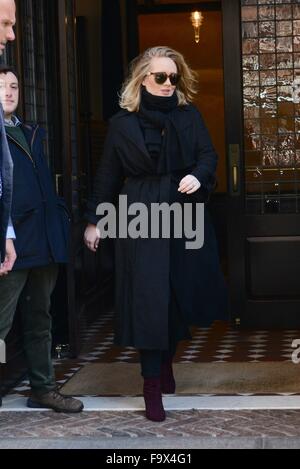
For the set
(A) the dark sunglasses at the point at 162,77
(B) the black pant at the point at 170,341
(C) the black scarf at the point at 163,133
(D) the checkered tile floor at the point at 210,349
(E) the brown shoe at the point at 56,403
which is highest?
(A) the dark sunglasses at the point at 162,77

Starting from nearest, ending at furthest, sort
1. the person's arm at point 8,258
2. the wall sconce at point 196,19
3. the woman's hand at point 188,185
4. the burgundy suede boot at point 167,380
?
the person's arm at point 8,258 < the woman's hand at point 188,185 < the burgundy suede boot at point 167,380 < the wall sconce at point 196,19

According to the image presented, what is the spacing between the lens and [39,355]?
4949 mm

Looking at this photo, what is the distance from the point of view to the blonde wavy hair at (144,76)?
4684mm

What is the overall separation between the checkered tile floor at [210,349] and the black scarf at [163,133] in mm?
1634

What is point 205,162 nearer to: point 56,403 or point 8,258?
point 8,258

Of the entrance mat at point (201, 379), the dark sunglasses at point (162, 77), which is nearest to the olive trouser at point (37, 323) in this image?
the entrance mat at point (201, 379)

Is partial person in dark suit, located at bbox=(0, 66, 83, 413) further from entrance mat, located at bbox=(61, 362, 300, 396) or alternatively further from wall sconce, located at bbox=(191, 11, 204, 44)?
wall sconce, located at bbox=(191, 11, 204, 44)

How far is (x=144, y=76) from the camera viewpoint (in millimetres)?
4672

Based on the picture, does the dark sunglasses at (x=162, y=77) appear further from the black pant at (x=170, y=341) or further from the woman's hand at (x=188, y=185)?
the black pant at (x=170, y=341)

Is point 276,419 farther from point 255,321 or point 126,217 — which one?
point 255,321

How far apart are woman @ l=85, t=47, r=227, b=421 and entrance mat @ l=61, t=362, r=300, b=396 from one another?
71cm

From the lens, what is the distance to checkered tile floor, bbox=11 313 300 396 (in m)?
6.23

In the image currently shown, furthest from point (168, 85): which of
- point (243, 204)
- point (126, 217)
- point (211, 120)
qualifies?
point (211, 120)

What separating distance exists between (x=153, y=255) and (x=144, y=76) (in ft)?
2.75
